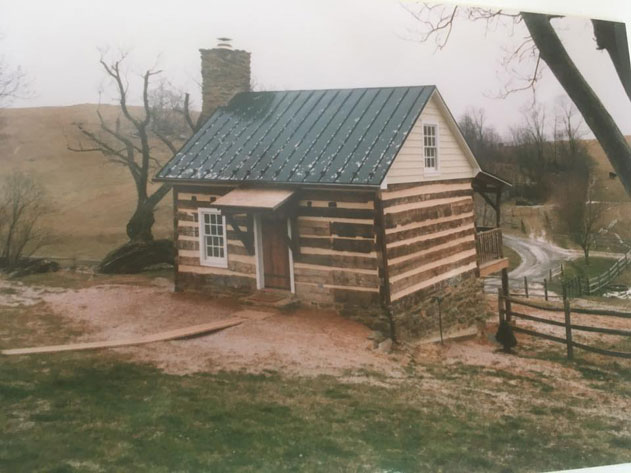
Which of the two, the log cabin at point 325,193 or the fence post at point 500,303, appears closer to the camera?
the log cabin at point 325,193

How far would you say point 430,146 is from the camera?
560cm

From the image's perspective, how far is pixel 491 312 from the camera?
6.15 meters

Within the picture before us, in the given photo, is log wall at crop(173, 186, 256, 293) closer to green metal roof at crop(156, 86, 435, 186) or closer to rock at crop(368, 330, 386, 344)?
green metal roof at crop(156, 86, 435, 186)

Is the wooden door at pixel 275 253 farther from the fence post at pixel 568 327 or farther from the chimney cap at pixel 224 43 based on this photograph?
the fence post at pixel 568 327

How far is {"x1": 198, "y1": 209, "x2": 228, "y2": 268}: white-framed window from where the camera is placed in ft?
15.9

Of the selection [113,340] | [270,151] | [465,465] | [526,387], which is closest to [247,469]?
[113,340]

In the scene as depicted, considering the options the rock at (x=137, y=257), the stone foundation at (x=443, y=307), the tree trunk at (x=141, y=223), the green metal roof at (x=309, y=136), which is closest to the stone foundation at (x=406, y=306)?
the stone foundation at (x=443, y=307)

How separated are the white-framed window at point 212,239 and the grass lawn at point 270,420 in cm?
134

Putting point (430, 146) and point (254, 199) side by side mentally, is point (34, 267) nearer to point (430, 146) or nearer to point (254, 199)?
point (254, 199)

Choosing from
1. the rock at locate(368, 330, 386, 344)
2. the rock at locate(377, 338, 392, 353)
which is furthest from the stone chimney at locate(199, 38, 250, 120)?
the rock at locate(377, 338, 392, 353)

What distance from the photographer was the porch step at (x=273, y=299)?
489 cm

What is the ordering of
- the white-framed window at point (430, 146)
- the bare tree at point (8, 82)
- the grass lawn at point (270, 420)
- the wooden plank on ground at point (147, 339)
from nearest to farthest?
the grass lawn at point (270, 420)
the wooden plank on ground at point (147, 339)
the bare tree at point (8, 82)
the white-framed window at point (430, 146)

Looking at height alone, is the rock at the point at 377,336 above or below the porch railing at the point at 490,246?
below

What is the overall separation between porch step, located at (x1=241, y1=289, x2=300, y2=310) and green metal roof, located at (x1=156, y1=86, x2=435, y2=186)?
1.03 meters
